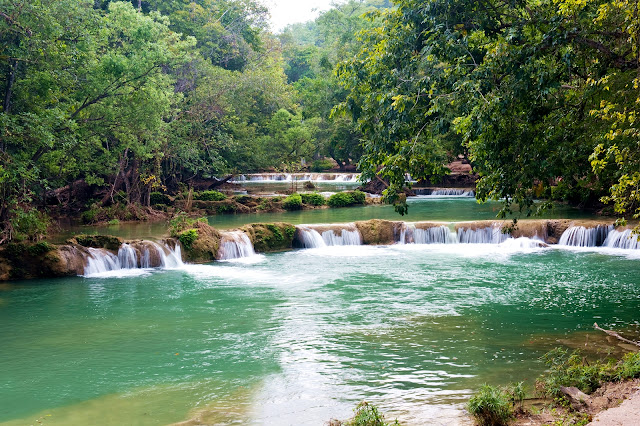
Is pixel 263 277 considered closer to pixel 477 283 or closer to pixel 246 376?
pixel 477 283

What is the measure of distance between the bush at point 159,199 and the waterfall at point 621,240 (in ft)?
71.2

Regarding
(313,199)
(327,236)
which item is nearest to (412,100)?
(327,236)

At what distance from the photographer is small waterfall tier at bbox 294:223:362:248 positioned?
23734mm

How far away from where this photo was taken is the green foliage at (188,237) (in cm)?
2086

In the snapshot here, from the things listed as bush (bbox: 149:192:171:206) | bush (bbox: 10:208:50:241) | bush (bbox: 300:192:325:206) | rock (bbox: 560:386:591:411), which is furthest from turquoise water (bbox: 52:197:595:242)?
rock (bbox: 560:386:591:411)

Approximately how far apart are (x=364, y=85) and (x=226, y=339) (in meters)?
5.91

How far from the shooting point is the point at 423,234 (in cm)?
2419

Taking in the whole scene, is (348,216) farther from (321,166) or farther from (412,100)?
(321,166)

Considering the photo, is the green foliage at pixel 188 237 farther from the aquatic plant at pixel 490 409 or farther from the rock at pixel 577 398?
the rock at pixel 577 398

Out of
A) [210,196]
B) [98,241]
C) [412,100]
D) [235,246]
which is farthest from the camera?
[210,196]

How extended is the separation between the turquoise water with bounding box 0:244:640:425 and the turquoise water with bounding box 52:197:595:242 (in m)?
6.52

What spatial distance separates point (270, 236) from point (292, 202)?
9.44 metres

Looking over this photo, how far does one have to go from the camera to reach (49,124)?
16.4 m

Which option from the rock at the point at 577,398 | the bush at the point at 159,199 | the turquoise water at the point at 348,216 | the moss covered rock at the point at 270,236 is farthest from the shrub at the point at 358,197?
the rock at the point at 577,398
